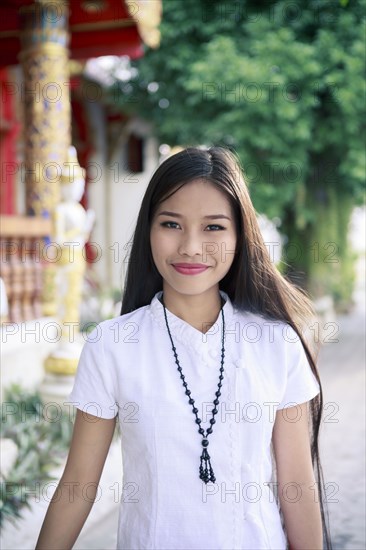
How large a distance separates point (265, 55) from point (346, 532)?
16.2 ft

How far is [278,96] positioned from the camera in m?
6.23

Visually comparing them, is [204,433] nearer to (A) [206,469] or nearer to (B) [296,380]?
(A) [206,469]

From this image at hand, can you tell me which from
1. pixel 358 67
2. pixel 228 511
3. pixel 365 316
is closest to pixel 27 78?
pixel 358 67

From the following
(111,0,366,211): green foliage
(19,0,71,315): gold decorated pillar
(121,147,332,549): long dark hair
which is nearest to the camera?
(121,147,332,549): long dark hair

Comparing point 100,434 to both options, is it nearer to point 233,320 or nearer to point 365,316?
point 233,320

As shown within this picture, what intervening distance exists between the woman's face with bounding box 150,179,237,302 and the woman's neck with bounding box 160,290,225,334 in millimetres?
47

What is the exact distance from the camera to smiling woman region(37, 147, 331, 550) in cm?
122

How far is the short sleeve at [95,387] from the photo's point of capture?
1252mm

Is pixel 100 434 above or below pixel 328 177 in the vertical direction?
below

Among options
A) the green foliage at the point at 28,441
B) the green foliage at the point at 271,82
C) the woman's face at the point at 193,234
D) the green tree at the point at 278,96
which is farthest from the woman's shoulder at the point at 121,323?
the green foliage at the point at 271,82

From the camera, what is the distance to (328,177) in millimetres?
7707

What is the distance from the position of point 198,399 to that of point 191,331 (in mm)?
142

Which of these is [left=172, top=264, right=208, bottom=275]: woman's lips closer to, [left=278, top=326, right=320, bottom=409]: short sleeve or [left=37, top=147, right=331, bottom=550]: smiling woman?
[left=37, top=147, right=331, bottom=550]: smiling woman

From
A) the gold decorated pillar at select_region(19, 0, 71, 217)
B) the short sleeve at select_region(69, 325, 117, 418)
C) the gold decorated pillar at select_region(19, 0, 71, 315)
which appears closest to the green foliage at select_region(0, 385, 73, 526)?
the gold decorated pillar at select_region(19, 0, 71, 315)
